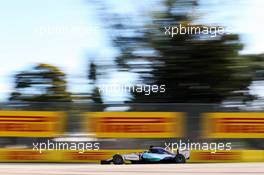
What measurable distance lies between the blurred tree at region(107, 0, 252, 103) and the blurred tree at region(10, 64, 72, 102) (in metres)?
2.06

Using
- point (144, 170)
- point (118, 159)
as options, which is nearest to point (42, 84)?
point (118, 159)

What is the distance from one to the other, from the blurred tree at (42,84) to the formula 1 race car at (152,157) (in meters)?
5.60

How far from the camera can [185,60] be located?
14.1 meters

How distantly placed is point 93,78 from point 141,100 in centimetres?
222

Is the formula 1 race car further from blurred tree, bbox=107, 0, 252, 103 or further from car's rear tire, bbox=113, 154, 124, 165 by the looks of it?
blurred tree, bbox=107, 0, 252, 103

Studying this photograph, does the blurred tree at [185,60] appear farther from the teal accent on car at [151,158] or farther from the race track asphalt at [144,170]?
the race track asphalt at [144,170]

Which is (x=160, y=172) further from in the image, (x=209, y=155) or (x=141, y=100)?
(x=141, y=100)

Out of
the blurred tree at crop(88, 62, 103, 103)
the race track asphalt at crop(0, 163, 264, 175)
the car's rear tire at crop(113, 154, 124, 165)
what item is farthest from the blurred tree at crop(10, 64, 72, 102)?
the race track asphalt at crop(0, 163, 264, 175)

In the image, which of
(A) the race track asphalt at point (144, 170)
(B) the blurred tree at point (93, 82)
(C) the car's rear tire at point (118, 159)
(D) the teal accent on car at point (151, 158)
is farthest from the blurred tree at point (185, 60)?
(A) the race track asphalt at point (144, 170)

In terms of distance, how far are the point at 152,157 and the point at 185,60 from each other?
7585 mm

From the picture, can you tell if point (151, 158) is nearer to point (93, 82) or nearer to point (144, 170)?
point (144, 170)

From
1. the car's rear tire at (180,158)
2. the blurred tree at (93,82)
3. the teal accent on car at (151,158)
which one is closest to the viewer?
the teal accent on car at (151,158)

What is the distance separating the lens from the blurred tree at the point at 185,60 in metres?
13.2

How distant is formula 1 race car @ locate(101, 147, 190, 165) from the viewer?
263 inches
